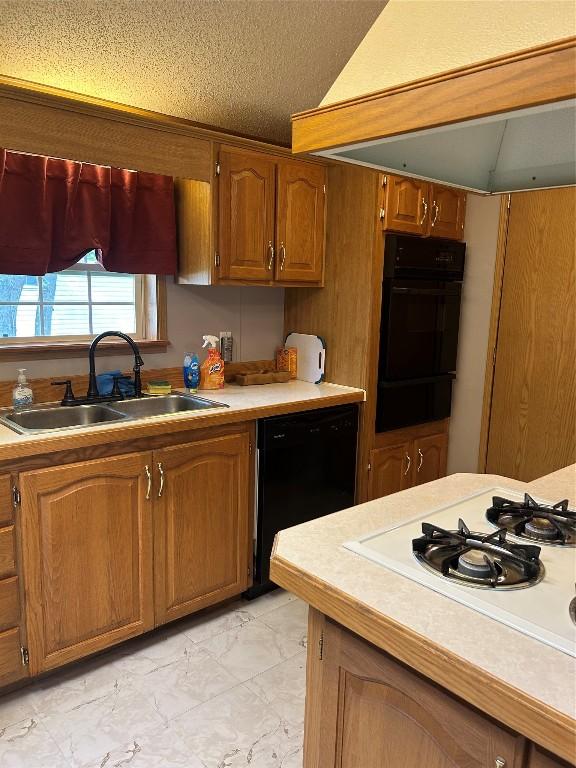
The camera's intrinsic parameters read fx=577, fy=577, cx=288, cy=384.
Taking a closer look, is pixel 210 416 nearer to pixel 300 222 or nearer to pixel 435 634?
pixel 300 222

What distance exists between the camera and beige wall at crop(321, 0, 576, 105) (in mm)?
843

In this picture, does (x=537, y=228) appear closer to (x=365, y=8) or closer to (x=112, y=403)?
(x=365, y=8)

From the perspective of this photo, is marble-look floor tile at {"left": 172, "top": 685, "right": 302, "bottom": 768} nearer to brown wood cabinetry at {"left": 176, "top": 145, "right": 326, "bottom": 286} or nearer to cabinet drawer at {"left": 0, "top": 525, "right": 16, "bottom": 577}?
cabinet drawer at {"left": 0, "top": 525, "right": 16, "bottom": 577}

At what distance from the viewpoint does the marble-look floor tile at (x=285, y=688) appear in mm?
2018

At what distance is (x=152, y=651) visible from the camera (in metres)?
2.34

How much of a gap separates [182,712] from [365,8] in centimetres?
256

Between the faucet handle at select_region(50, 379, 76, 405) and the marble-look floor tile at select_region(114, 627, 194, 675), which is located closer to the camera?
the marble-look floor tile at select_region(114, 627, 194, 675)

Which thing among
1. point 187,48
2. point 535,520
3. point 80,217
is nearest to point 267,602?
point 535,520

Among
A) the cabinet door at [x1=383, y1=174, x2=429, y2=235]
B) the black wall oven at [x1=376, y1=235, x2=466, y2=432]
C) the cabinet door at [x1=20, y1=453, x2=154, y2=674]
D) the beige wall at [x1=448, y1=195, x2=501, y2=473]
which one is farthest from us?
the beige wall at [x1=448, y1=195, x2=501, y2=473]

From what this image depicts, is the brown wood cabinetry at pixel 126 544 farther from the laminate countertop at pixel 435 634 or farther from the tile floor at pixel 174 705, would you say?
the laminate countertop at pixel 435 634

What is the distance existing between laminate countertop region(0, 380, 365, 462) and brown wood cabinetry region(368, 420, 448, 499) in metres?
0.37

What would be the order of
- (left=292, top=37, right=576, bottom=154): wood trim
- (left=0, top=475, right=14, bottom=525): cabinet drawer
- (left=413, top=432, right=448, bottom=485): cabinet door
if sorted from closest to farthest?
1. (left=292, top=37, right=576, bottom=154): wood trim
2. (left=0, top=475, right=14, bottom=525): cabinet drawer
3. (left=413, top=432, right=448, bottom=485): cabinet door

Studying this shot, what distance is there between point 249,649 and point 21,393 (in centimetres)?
139

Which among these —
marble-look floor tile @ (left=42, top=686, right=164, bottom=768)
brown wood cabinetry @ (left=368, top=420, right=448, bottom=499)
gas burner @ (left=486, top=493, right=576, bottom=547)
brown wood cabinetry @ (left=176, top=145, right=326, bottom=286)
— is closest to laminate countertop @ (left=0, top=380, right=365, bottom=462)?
brown wood cabinetry @ (left=368, top=420, right=448, bottom=499)
